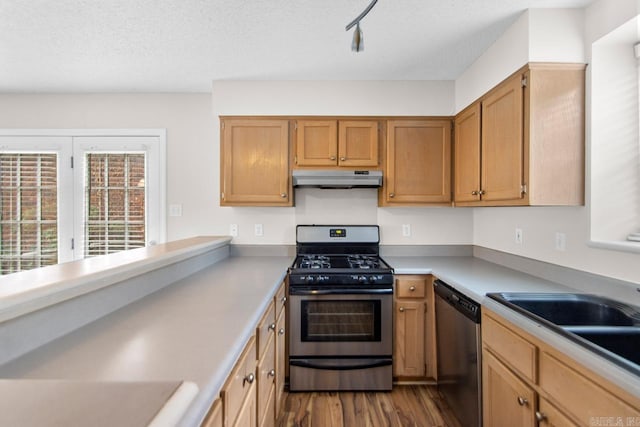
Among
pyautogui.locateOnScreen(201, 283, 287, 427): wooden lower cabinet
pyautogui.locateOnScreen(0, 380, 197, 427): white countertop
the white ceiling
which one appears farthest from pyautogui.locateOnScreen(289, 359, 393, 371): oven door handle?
the white ceiling

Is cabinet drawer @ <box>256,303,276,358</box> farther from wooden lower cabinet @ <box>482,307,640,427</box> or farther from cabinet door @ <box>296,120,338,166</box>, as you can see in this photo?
cabinet door @ <box>296,120,338,166</box>

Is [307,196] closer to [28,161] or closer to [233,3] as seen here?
[233,3]

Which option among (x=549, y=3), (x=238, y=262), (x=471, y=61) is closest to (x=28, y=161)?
(x=238, y=262)

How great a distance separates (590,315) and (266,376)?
1.60 metres

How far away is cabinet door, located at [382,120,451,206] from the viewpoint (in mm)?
2641

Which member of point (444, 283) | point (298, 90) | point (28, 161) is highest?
point (298, 90)

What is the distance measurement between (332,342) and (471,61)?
92.3 inches

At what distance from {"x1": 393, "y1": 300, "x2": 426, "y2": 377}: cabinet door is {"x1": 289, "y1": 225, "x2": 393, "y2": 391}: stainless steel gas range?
0.09 meters

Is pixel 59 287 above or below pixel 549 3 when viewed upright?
below

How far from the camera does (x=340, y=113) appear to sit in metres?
2.66

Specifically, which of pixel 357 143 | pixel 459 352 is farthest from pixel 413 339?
pixel 357 143

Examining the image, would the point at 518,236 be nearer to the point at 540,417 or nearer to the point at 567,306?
the point at 567,306

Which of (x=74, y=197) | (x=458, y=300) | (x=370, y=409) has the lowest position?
(x=370, y=409)

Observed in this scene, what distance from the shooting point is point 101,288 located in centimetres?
123
